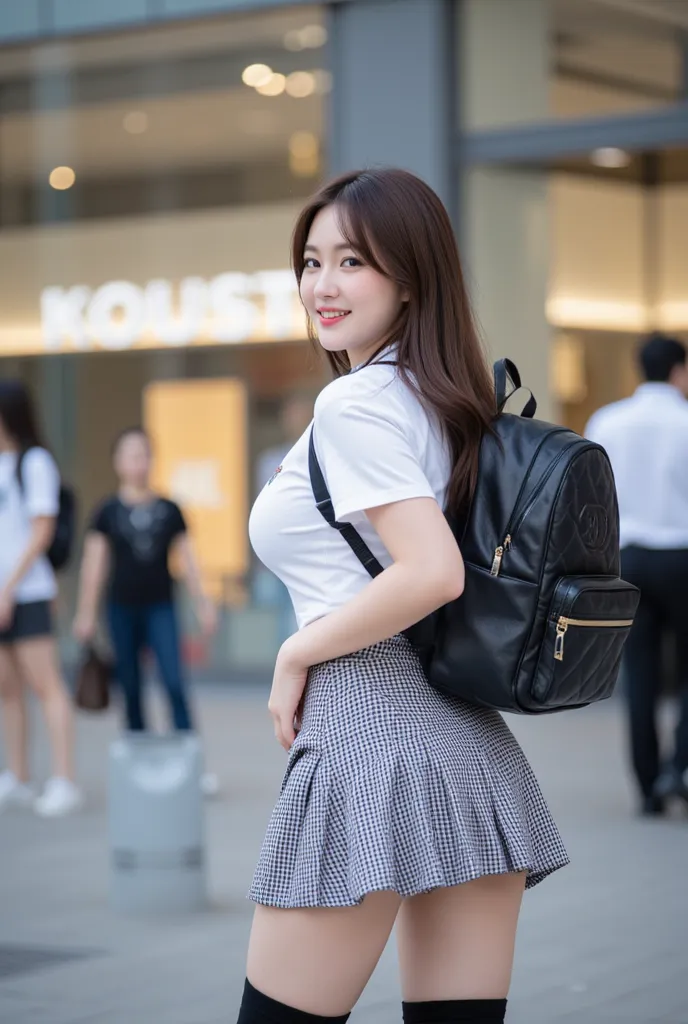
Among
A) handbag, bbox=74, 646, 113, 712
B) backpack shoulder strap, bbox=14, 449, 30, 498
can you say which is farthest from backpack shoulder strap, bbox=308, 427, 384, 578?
handbag, bbox=74, 646, 113, 712

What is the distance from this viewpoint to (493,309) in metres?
12.2

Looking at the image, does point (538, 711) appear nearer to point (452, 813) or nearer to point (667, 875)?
point (452, 813)

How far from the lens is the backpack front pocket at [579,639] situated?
2568 mm

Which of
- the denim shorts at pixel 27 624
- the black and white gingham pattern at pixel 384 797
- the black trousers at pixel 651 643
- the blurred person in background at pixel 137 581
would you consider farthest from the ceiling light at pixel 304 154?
the black and white gingham pattern at pixel 384 797

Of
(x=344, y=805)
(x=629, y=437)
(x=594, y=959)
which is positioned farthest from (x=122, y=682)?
(x=344, y=805)

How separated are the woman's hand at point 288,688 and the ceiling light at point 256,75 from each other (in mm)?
11016

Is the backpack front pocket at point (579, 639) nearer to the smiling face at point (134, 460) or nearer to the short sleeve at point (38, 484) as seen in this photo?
the short sleeve at point (38, 484)

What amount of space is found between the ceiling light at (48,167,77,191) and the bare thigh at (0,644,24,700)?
6.91 metres

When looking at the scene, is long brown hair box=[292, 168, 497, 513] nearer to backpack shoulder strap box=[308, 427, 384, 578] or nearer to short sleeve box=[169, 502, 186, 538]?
backpack shoulder strap box=[308, 427, 384, 578]

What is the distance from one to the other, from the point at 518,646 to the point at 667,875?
4213 mm

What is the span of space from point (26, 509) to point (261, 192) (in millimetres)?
5843

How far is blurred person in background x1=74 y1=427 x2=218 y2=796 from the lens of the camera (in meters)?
8.84

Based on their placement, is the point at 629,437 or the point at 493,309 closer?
the point at 629,437

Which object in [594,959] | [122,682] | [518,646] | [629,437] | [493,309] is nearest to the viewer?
[518,646]
